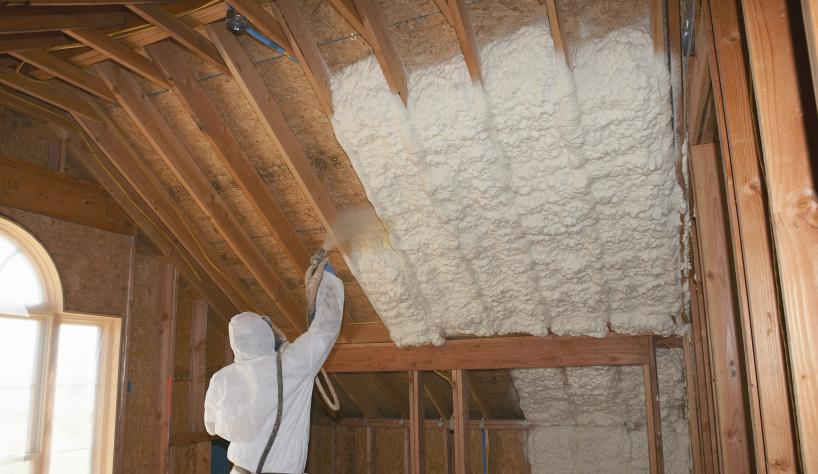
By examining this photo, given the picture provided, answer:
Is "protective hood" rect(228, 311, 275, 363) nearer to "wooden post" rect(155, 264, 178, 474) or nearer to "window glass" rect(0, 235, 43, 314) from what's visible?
"window glass" rect(0, 235, 43, 314)

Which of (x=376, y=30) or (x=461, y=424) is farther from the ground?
(x=376, y=30)

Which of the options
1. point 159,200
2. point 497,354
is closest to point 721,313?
point 497,354

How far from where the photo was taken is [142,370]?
4.71 meters

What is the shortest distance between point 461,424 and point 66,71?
3.03 meters

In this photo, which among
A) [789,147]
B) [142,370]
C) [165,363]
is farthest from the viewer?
[165,363]

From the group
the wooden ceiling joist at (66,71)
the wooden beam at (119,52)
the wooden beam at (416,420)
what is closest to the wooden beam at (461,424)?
the wooden beam at (416,420)

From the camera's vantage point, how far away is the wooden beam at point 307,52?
2963 millimetres

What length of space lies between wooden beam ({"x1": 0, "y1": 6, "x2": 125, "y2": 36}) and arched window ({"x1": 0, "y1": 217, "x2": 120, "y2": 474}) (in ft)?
4.70

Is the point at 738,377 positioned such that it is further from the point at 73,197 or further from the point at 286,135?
the point at 73,197

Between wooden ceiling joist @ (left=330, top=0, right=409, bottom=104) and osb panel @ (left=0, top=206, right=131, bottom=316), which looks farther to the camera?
osb panel @ (left=0, top=206, right=131, bottom=316)

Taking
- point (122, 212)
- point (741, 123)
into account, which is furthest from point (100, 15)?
point (741, 123)

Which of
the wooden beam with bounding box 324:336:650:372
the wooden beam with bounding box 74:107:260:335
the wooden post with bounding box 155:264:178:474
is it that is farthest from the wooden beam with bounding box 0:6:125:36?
the wooden beam with bounding box 324:336:650:372

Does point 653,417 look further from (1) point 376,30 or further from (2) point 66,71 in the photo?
(2) point 66,71

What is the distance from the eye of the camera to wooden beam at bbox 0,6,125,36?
286 cm
